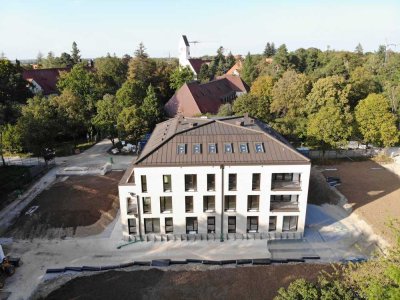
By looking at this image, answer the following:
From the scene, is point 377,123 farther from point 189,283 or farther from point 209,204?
point 189,283

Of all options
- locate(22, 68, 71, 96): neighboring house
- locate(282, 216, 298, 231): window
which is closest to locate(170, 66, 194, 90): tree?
locate(22, 68, 71, 96): neighboring house

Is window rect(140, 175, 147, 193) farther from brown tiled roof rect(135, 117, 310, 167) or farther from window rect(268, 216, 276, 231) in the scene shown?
window rect(268, 216, 276, 231)

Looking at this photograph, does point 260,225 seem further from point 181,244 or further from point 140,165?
point 140,165

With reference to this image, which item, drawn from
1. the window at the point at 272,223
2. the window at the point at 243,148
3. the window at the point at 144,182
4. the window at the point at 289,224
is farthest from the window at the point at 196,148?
the window at the point at 289,224

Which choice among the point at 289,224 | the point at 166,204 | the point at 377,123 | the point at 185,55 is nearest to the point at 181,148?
the point at 166,204

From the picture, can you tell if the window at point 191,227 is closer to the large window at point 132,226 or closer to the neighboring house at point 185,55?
the large window at point 132,226
